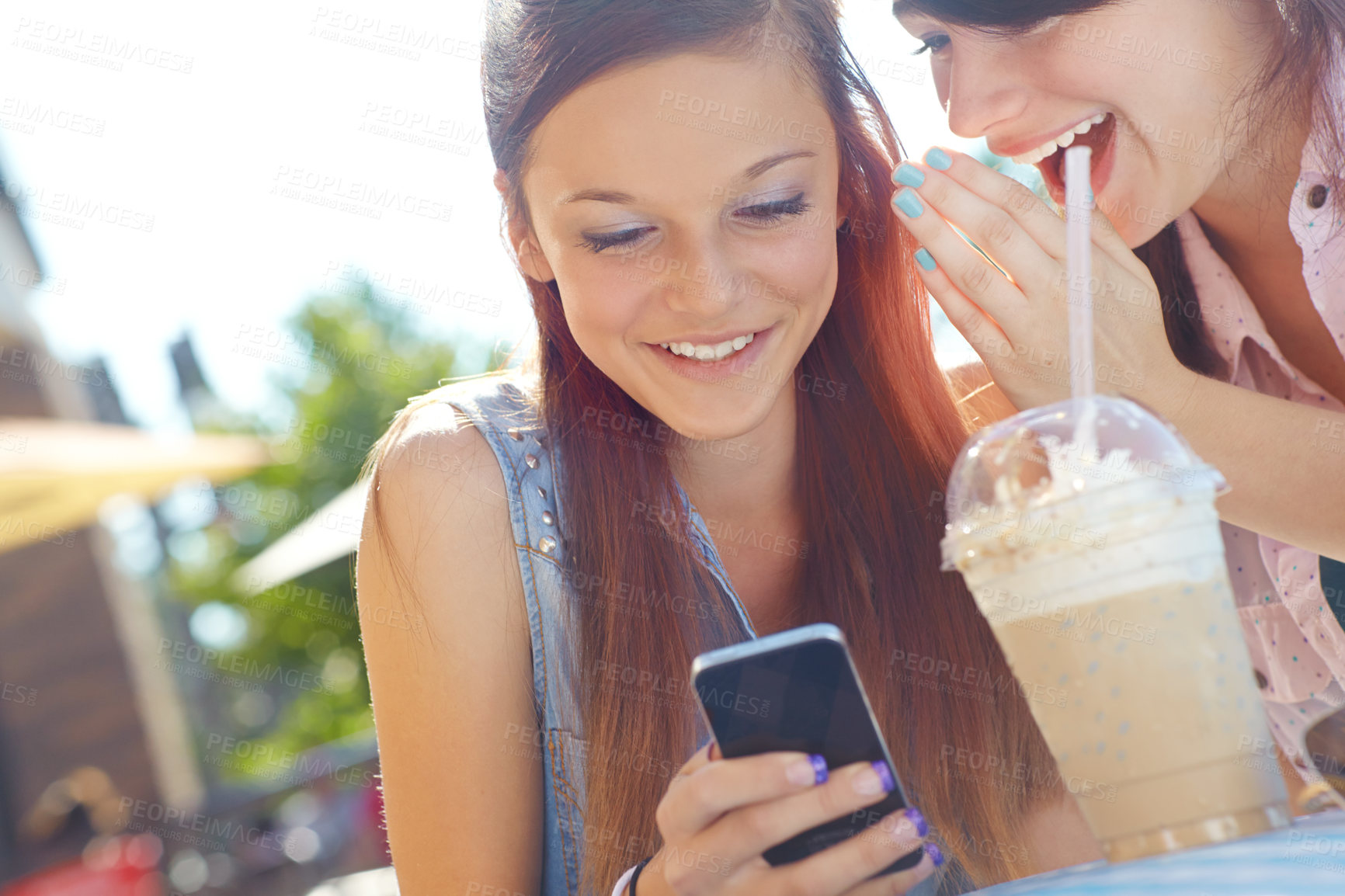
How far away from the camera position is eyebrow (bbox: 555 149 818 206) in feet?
4.90

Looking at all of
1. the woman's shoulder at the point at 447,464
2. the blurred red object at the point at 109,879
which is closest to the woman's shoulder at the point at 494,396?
the woman's shoulder at the point at 447,464

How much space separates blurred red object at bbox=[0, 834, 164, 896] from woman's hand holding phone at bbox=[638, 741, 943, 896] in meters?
4.50

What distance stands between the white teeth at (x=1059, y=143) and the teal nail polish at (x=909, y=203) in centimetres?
26

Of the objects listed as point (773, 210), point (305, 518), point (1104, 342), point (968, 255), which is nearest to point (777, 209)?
point (773, 210)

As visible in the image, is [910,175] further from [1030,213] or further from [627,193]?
[627,193]

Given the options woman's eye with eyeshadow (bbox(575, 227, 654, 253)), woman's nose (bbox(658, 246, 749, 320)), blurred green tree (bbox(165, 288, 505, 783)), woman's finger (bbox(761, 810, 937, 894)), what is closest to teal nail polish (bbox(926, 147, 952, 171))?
woman's nose (bbox(658, 246, 749, 320))

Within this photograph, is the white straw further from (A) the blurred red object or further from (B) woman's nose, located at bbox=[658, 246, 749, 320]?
(A) the blurred red object

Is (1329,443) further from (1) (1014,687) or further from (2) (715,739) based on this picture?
(2) (715,739)

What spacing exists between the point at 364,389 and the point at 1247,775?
14279 millimetres

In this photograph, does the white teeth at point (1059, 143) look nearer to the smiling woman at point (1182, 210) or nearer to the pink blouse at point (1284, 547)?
the smiling woman at point (1182, 210)

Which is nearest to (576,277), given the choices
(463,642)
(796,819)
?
(463,642)

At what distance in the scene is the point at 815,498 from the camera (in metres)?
1.97

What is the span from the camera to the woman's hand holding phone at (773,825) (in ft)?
2.98

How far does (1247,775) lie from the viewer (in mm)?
843
